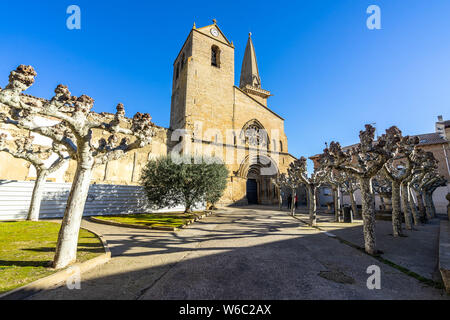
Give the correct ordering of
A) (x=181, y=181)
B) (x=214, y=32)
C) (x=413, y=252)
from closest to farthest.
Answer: (x=413, y=252) < (x=181, y=181) < (x=214, y=32)

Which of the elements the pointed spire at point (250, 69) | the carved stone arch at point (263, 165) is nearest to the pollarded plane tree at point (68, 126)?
the carved stone arch at point (263, 165)

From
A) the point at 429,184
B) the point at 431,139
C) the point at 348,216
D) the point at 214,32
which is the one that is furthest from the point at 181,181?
the point at 431,139

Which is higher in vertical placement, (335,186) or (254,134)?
(254,134)

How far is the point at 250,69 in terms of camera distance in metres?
36.0

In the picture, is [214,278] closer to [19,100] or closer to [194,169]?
[19,100]

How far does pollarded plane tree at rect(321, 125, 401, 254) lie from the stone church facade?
1654 centimetres

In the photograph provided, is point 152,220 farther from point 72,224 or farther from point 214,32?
point 214,32

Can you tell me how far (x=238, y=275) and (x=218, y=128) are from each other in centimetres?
2142

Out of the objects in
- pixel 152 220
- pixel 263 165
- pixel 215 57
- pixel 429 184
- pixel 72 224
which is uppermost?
pixel 215 57

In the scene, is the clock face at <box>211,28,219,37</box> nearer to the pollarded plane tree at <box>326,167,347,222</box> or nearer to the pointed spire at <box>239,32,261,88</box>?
the pointed spire at <box>239,32,261,88</box>

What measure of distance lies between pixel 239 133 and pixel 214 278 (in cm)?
2270

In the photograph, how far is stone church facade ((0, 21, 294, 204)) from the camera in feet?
70.3
